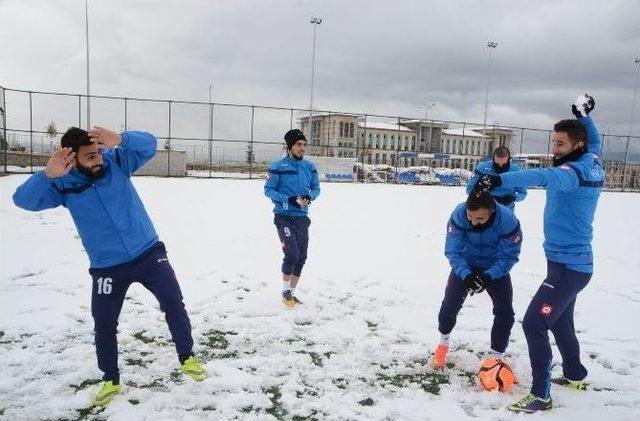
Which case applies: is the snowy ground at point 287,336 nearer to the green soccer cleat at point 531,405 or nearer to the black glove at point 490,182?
the green soccer cleat at point 531,405

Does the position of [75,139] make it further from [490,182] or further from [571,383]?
[571,383]

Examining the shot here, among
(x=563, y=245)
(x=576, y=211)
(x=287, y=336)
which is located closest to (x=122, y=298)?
Result: (x=287, y=336)

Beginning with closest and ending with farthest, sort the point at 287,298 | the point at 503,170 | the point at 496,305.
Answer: the point at 496,305, the point at 287,298, the point at 503,170

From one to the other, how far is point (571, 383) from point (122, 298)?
11.2 feet

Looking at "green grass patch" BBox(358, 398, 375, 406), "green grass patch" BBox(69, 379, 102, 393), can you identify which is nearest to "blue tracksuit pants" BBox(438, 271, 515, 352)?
"green grass patch" BBox(358, 398, 375, 406)

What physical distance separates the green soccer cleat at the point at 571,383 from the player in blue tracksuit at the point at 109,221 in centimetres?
278

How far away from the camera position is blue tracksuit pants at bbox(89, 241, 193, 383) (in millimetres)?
3084

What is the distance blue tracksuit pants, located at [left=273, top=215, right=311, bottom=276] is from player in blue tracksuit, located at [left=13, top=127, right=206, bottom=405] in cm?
204

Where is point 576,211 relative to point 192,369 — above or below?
above

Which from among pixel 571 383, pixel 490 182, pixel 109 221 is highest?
pixel 490 182

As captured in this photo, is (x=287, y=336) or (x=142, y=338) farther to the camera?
(x=287, y=336)

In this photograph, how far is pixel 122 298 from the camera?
320 cm

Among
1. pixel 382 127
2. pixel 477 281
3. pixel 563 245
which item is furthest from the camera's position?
pixel 382 127

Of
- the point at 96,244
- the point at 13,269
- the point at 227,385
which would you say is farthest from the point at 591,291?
the point at 13,269
